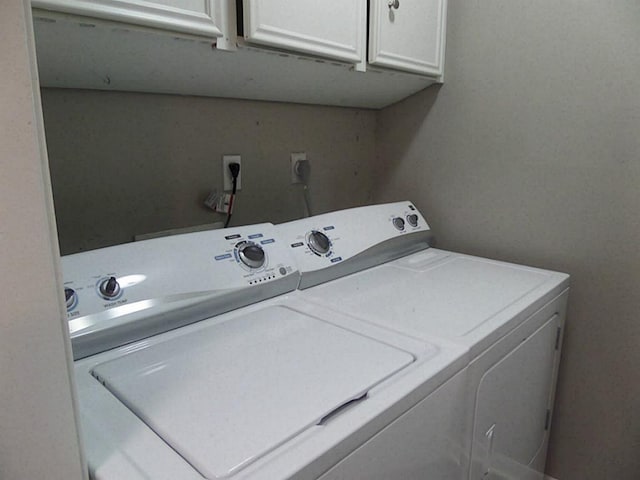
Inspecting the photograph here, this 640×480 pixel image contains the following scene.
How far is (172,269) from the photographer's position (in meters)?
1.02

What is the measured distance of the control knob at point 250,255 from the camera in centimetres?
116

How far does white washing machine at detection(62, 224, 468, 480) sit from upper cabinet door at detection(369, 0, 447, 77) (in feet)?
2.27

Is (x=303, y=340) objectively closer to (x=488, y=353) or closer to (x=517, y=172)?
(x=488, y=353)

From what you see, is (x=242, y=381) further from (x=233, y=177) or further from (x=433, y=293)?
(x=233, y=177)

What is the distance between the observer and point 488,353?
3.27 ft

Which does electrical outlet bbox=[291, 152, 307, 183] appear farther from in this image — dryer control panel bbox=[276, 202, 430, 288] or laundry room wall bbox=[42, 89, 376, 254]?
dryer control panel bbox=[276, 202, 430, 288]

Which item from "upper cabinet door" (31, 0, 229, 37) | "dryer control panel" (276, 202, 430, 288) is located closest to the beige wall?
"upper cabinet door" (31, 0, 229, 37)

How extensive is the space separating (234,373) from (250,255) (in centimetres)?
42

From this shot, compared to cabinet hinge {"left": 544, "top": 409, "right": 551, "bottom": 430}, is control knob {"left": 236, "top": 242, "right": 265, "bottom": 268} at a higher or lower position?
higher

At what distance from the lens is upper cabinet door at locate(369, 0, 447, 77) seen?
1.32 metres

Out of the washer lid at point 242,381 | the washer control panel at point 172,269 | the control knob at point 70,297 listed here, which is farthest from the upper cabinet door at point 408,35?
the control knob at point 70,297

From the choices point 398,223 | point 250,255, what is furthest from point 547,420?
point 250,255

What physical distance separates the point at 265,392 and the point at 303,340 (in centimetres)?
21

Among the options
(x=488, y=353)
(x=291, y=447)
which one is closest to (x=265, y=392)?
(x=291, y=447)
